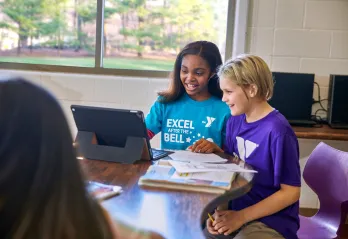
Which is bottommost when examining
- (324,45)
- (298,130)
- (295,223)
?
(295,223)

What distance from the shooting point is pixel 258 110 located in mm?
1767

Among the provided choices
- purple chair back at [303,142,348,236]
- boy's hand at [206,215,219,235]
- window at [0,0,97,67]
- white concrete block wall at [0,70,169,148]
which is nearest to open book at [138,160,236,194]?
boy's hand at [206,215,219,235]

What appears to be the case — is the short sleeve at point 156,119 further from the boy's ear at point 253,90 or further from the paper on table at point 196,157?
the boy's ear at point 253,90

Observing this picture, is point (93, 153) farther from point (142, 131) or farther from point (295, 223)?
point (295, 223)

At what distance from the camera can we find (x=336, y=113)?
2803 millimetres

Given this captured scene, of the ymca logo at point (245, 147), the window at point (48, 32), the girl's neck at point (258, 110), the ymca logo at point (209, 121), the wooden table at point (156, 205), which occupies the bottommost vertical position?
the wooden table at point (156, 205)

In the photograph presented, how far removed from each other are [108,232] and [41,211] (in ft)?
0.48

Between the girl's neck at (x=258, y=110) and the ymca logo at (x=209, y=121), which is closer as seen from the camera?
the girl's neck at (x=258, y=110)

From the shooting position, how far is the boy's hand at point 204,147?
1.92m

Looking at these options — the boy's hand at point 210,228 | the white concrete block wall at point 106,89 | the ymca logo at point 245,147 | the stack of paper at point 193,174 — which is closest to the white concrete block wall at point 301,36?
the white concrete block wall at point 106,89

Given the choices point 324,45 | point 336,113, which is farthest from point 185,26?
point 336,113

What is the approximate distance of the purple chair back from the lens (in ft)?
5.92

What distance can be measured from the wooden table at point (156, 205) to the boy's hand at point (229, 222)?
0.46 feet

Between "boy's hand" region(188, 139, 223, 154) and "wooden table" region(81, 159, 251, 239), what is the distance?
32 cm
